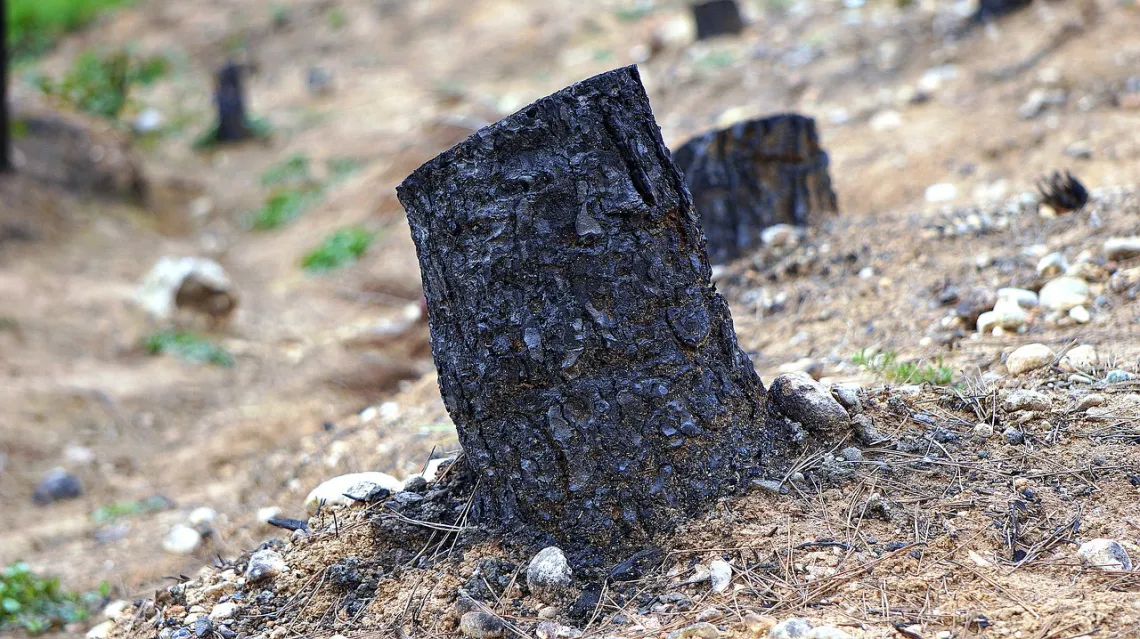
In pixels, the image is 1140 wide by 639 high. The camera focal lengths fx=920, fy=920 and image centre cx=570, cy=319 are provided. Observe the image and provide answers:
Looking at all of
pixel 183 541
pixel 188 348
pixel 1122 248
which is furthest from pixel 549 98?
pixel 188 348

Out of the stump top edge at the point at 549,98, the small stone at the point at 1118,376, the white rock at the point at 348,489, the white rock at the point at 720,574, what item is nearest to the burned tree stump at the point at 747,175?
the small stone at the point at 1118,376

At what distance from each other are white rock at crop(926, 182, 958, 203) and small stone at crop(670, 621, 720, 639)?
326cm

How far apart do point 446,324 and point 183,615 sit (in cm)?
79

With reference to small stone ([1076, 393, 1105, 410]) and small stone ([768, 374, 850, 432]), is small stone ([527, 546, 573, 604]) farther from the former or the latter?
small stone ([1076, 393, 1105, 410])

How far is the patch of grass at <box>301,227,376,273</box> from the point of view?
6.30 meters

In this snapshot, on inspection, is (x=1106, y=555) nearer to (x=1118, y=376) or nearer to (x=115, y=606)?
(x=1118, y=376)

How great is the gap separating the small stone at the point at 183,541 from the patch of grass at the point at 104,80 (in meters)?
6.38

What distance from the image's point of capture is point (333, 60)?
11617 millimetres

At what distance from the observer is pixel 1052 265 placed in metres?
2.79

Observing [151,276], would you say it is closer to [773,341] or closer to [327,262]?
[327,262]

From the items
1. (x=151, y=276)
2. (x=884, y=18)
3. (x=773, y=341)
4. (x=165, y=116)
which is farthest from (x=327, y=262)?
(x=165, y=116)

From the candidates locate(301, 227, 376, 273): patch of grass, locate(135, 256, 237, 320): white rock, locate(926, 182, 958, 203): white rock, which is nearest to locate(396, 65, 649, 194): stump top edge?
locate(926, 182, 958, 203): white rock

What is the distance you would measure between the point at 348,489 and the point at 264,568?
242 mm

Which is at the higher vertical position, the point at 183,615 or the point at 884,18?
the point at 884,18
